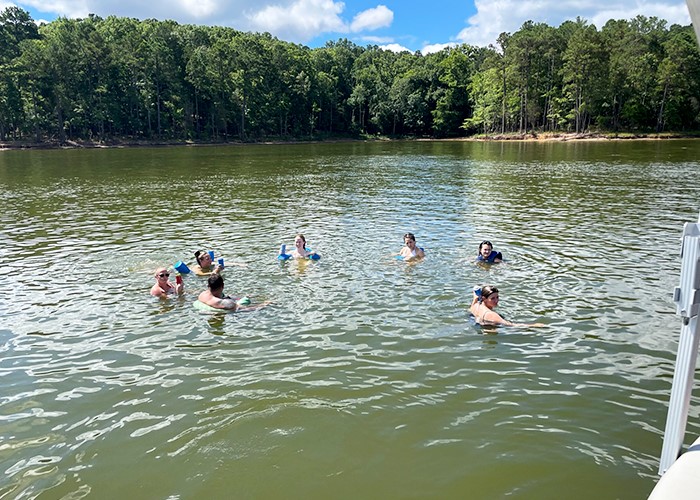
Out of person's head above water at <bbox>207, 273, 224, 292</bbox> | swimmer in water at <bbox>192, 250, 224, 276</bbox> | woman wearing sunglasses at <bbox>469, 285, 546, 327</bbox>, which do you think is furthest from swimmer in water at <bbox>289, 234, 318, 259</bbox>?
woman wearing sunglasses at <bbox>469, 285, 546, 327</bbox>

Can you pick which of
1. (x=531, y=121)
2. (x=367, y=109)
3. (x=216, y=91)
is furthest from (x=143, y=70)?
(x=531, y=121)

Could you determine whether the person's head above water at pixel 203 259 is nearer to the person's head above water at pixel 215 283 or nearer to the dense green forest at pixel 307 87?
the person's head above water at pixel 215 283

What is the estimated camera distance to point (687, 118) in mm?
88562

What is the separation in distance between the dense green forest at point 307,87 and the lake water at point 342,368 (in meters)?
80.3

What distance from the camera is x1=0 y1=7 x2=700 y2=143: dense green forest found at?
280 ft

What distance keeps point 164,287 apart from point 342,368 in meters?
5.58

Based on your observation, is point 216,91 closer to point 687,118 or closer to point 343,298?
point 687,118

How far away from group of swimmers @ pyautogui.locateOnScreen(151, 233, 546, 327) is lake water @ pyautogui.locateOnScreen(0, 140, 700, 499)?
0.28 meters

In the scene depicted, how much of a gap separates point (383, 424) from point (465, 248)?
1030cm

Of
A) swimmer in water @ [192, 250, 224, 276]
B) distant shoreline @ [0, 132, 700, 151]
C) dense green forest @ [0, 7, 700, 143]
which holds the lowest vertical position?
swimmer in water @ [192, 250, 224, 276]

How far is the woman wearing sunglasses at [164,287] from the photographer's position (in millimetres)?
11734

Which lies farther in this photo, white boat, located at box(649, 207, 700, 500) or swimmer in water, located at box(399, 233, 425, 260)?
swimmer in water, located at box(399, 233, 425, 260)

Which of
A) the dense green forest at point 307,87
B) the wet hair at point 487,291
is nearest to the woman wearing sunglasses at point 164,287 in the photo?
the wet hair at point 487,291

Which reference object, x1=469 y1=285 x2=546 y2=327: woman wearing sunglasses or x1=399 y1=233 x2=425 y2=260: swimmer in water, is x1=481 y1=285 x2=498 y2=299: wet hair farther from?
x1=399 y1=233 x2=425 y2=260: swimmer in water
